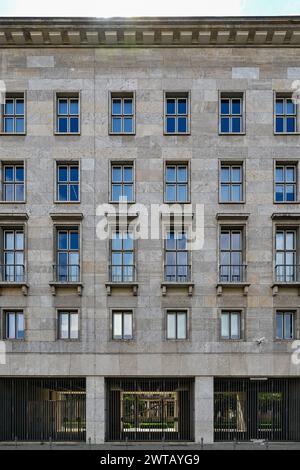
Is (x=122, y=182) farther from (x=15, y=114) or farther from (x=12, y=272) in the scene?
(x=12, y=272)

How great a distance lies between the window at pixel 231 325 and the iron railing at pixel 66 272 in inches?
314

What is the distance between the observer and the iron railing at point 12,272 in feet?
93.4

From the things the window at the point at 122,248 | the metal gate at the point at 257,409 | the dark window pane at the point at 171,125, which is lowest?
the metal gate at the point at 257,409

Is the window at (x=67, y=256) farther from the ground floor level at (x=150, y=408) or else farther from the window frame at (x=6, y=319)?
the ground floor level at (x=150, y=408)

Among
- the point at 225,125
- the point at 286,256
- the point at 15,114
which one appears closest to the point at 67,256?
the point at 15,114

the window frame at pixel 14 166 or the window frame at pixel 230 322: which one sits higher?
the window frame at pixel 14 166

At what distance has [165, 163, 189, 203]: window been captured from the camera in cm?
2912

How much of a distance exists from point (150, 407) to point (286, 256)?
10.8 meters

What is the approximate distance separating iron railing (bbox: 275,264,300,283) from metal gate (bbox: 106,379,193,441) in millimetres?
7266

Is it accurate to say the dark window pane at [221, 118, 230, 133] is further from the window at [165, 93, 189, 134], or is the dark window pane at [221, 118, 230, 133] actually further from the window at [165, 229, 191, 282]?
the window at [165, 229, 191, 282]

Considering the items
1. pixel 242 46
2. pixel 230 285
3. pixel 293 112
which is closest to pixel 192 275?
pixel 230 285

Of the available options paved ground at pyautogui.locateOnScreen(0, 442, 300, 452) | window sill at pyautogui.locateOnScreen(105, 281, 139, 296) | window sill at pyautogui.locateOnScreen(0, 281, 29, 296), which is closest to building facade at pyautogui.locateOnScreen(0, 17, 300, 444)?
window sill at pyautogui.locateOnScreen(0, 281, 29, 296)

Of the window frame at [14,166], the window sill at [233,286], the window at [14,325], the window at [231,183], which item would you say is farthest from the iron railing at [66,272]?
the window at [231,183]

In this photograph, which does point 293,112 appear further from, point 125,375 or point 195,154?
point 125,375
